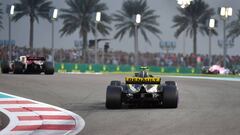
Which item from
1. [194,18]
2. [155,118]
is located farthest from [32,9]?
[155,118]

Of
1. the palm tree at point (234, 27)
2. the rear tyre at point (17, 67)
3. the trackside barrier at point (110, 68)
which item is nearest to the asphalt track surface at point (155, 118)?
the rear tyre at point (17, 67)

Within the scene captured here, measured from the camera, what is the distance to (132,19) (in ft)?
196

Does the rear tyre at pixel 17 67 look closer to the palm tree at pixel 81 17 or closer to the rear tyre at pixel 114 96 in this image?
the rear tyre at pixel 114 96

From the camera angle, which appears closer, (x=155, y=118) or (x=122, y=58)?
(x=155, y=118)

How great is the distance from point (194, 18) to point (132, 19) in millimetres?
6578

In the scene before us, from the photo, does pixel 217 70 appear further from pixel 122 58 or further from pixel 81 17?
pixel 81 17

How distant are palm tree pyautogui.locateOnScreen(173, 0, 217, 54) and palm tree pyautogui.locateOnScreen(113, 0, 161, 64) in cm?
234

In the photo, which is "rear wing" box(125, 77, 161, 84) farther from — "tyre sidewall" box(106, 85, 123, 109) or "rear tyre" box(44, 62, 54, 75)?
"rear tyre" box(44, 62, 54, 75)

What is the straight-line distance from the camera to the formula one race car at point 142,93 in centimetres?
1394

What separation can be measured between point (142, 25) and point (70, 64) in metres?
15.6

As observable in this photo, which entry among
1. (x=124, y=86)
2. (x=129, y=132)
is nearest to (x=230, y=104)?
(x=124, y=86)

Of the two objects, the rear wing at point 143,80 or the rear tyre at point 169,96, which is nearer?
the rear tyre at point 169,96

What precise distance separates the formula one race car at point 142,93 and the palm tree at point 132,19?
4500 cm

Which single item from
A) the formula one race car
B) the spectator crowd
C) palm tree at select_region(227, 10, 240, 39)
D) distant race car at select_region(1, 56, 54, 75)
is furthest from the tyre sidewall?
palm tree at select_region(227, 10, 240, 39)
